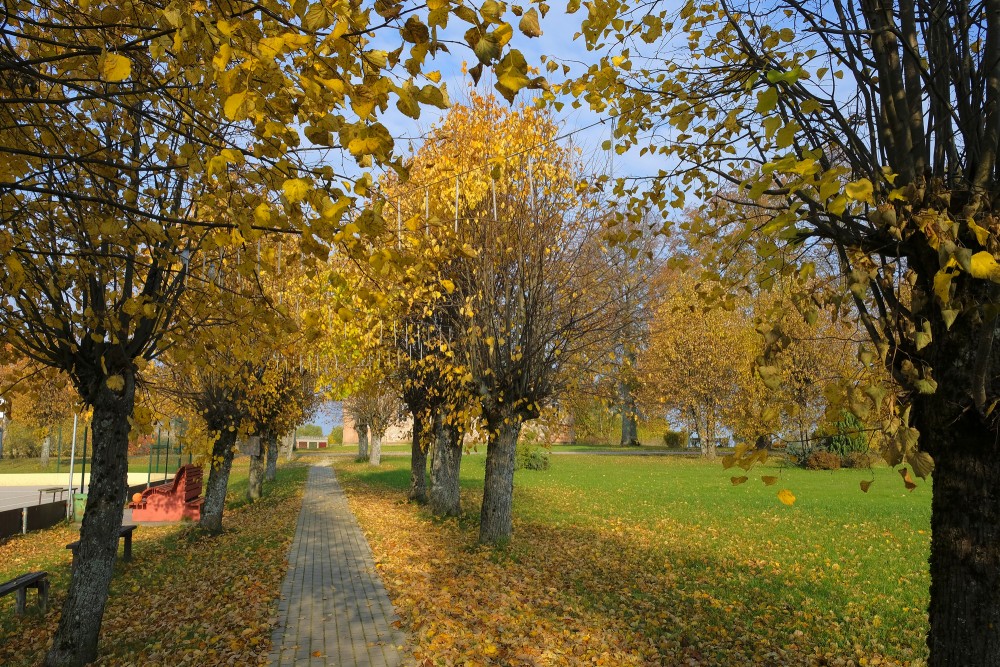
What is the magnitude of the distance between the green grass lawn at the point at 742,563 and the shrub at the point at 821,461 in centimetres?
646

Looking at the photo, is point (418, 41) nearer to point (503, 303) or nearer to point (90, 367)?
point (90, 367)

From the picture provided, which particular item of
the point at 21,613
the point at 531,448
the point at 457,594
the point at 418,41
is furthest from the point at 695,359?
the point at 418,41

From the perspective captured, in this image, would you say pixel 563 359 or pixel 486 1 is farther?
pixel 563 359

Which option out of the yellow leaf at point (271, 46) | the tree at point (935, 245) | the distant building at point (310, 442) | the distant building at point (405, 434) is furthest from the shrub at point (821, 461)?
the distant building at point (310, 442)

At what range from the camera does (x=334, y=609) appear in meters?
6.65

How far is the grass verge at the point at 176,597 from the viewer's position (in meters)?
5.57

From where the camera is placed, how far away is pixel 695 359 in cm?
3042

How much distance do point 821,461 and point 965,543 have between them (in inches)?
968

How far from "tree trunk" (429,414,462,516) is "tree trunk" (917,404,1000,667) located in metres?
10.5

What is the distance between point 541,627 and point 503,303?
17.2ft

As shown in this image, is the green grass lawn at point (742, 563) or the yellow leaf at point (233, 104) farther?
the green grass lawn at point (742, 563)

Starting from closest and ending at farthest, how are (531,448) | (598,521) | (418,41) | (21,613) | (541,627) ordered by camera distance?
1. (418,41)
2. (541,627)
3. (21,613)
4. (598,521)
5. (531,448)

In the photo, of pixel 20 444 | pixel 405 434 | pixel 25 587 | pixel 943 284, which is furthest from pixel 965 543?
pixel 20 444

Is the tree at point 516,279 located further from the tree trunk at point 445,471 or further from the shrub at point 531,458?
the shrub at point 531,458
